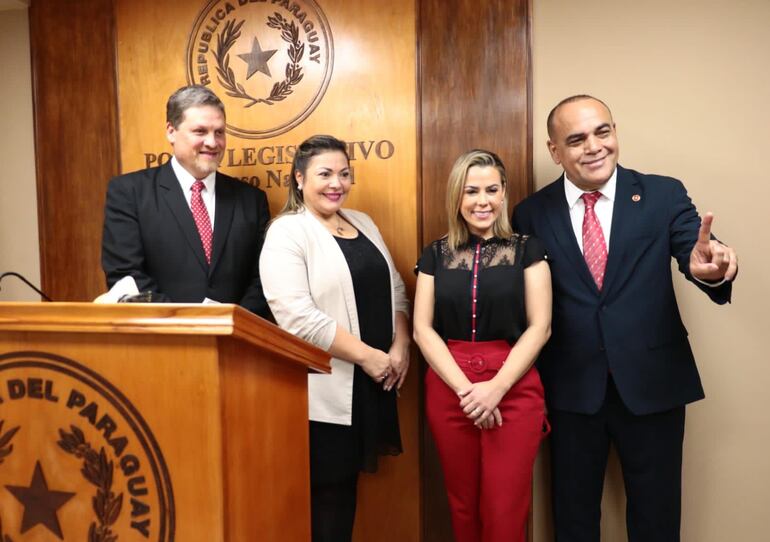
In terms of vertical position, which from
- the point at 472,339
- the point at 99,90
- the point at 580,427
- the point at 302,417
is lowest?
the point at 580,427

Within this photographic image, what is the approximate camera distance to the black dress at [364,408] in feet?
7.22

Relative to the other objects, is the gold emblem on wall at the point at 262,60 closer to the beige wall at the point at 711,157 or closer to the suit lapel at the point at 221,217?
the suit lapel at the point at 221,217

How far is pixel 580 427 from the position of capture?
2221 mm

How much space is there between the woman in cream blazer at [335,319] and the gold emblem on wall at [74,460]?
977 mm

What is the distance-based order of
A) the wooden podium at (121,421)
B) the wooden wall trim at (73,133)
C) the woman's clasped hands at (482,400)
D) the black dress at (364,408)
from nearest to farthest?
the wooden podium at (121,421) → the woman's clasped hands at (482,400) → the black dress at (364,408) → the wooden wall trim at (73,133)

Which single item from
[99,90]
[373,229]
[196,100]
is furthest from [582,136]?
[99,90]

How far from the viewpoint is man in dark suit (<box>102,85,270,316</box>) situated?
234cm

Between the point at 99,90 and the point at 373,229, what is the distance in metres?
1.61

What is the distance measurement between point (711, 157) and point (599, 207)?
69 cm

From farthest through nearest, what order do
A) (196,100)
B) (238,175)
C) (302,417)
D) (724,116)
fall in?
(238,175) < (724,116) < (196,100) < (302,417)

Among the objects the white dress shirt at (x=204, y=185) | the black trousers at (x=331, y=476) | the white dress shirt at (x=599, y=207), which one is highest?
the white dress shirt at (x=204, y=185)

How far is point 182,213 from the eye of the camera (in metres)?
2.39

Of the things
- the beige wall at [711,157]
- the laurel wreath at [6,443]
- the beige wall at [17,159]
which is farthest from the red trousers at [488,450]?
the beige wall at [17,159]

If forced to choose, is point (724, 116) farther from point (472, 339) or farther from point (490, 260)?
point (472, 339)
